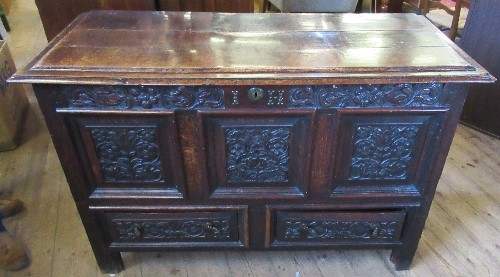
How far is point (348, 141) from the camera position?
3.40ft

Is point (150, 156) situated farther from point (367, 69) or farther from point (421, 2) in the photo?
point (421, 2)

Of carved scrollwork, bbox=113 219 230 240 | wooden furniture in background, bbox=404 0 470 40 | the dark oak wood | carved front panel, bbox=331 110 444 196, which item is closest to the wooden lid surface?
carved front panel, bbox=331 110 444 196

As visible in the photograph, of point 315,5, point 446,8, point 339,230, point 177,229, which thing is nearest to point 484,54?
point 315,5

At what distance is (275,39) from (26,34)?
2795 millimetres

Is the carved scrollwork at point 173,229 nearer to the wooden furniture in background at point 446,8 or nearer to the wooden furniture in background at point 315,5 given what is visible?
the wooden furniture in background at point 315,5

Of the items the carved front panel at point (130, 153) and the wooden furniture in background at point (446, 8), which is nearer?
the carved front panel at point (130, 153)

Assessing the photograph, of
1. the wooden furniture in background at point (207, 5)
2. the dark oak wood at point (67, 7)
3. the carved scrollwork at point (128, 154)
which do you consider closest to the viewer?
the carved scrollwork at point (128, 154)

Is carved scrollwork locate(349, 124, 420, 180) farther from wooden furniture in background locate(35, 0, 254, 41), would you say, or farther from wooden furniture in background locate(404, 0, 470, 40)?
wooden furniture in background locate(404, 0, 470, 40)

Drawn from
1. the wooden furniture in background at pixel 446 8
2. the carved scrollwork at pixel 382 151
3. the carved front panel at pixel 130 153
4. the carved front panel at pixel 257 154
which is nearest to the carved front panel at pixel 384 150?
the carved scrollwork at pixel 382 151

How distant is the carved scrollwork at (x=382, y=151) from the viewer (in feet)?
3.34

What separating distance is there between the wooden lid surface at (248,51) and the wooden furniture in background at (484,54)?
71cm

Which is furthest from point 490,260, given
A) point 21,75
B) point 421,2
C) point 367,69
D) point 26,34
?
point 26,34

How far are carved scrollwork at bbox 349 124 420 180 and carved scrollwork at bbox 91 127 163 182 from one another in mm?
523

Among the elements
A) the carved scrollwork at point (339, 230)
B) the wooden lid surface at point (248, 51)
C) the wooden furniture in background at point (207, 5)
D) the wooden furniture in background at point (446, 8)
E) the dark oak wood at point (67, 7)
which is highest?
the wooden lid surface at point (248, 51)
